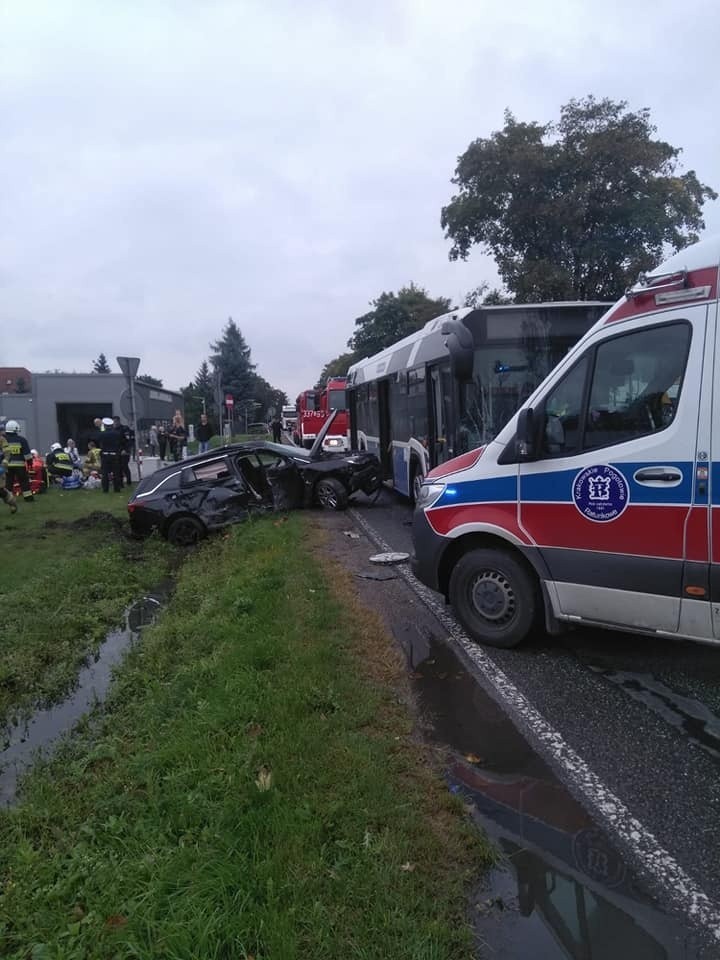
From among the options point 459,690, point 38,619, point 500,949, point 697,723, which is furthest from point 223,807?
point 38,619

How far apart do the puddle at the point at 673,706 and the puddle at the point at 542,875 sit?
3.08ft

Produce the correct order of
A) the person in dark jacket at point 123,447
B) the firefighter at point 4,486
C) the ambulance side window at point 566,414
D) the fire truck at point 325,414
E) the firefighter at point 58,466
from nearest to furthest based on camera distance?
the ambulance side window at point 566,414 < the firefighter at point 4,486 < the person in dark jacket at point 123,447 < the firefighter at point 58,466 < the fire truck at point 325,414

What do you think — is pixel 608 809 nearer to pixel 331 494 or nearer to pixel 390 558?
pixel 390 558

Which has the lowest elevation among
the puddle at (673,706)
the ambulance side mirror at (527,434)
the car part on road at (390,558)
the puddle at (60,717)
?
the puddle at (60,717)

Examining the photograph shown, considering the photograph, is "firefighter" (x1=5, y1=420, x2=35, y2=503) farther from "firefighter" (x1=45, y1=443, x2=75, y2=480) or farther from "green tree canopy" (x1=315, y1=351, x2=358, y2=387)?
"green tree canopy" (x1=315, y1=351, x2=358, y2=387)

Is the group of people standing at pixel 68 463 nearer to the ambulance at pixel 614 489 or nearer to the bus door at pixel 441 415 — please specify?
the bus door at pixel 441 415

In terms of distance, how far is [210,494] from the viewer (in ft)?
37.2

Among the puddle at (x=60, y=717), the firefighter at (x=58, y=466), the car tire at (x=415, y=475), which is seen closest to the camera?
the puddle at (x=60, y=717)

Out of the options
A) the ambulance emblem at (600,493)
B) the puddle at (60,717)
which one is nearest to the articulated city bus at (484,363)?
the ambulance emblem at (600,493)

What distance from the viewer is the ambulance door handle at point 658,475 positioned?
13.7 feet

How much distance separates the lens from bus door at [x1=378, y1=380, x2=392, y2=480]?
1334 centimetres

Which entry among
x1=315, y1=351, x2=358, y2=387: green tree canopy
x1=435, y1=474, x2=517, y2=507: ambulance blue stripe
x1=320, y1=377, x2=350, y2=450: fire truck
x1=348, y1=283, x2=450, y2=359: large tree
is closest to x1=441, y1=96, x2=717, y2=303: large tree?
x1=320, y1=377, x2=350, y2=450: fire truck

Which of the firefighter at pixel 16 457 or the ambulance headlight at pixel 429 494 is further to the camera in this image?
the firefighter at pixel 16 457

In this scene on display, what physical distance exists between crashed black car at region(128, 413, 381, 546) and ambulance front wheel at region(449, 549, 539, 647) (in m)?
6.51
